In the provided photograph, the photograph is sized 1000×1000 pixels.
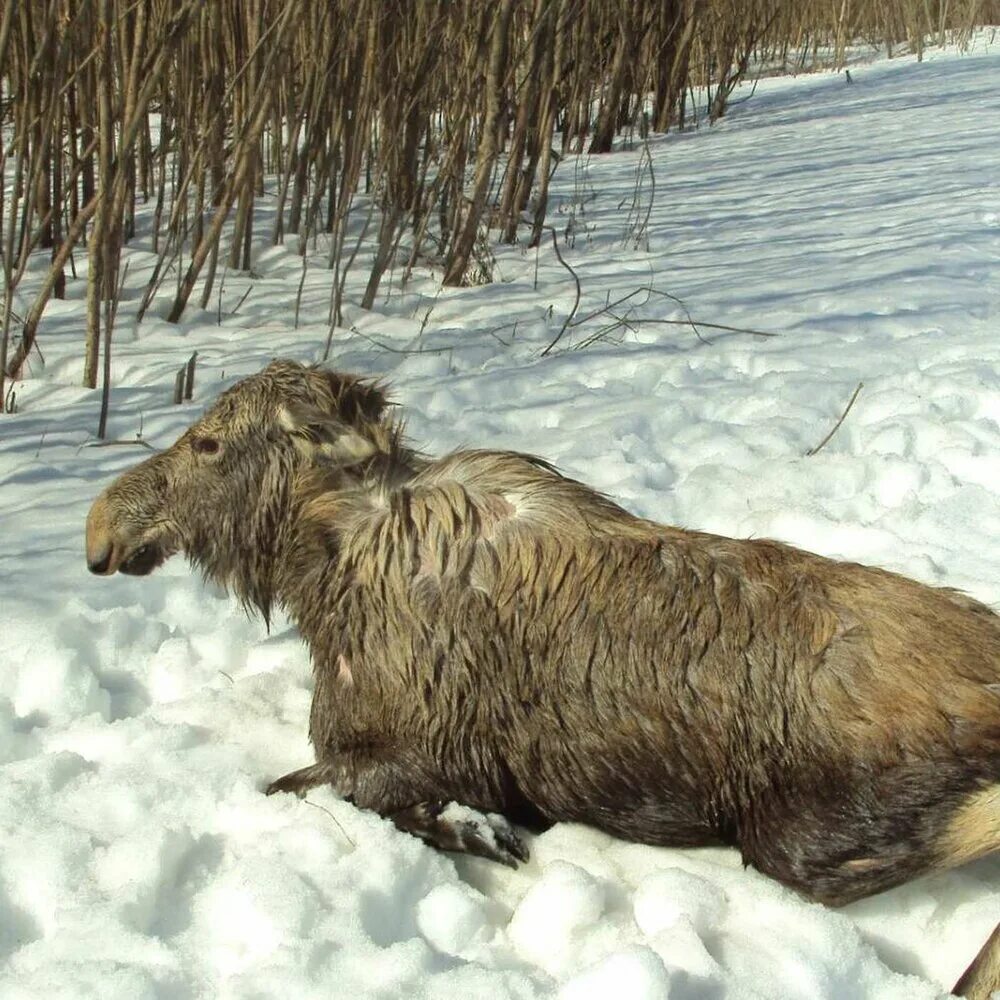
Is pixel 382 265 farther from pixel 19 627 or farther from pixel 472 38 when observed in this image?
pixel 19 627

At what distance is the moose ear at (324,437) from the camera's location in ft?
10.2

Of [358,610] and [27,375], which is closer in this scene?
[358,610]

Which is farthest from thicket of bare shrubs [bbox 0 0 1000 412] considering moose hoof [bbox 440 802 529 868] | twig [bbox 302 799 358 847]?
moose hoof [bbox 440 802 529 868]

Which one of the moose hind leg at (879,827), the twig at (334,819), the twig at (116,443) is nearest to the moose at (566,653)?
the moose hind leg at (879,827)

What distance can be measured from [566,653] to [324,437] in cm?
86

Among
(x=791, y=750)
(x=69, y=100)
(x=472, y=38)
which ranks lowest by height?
(x=791, y=750)

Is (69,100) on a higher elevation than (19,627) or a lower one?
higher

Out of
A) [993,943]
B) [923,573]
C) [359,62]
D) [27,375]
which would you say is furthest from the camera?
[359,62]

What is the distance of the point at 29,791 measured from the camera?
2.66 m

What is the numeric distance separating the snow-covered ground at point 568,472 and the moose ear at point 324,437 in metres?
0.63

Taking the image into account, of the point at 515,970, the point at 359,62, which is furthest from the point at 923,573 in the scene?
the point at 359,62

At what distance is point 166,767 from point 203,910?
0.53 metres

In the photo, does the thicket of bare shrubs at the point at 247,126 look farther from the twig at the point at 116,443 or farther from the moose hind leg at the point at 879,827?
the moose hind leg at the point at 879,827

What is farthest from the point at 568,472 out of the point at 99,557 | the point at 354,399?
the point at 99,557
